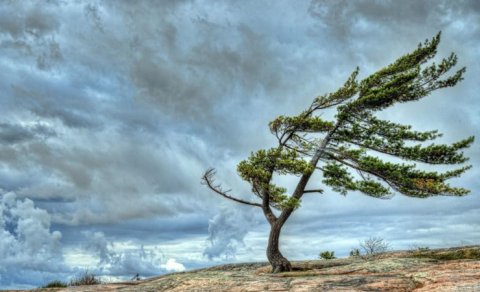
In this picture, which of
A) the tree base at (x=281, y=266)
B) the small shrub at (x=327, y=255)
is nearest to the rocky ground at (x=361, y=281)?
the tree base at (x=281, y=266)

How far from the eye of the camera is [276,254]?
24.3 metres

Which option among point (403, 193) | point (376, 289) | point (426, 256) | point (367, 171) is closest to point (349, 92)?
point (367, 171)

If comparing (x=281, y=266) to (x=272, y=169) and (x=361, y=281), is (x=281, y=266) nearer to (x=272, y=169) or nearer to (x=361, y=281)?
(x=272, y=169)

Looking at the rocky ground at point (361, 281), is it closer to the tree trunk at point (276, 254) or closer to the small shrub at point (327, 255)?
the tree trunk at point (276, 254)

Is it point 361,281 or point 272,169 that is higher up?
point 272,169

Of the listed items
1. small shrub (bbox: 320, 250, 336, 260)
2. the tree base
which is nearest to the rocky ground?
the tree base

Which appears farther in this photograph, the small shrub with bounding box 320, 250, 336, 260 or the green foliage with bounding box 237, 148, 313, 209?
the small shrub with bounding box 320, 250, 336, 260

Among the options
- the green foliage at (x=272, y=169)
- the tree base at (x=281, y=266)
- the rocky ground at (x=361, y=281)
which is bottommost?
the rocky ground at (x=361, y=281)

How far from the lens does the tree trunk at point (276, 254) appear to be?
23.8 metres

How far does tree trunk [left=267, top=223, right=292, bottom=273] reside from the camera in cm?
2384

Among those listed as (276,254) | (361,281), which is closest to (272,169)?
(276,254)

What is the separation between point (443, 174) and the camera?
24.8 metres

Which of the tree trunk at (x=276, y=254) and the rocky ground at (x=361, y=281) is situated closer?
the rocky ground at (x=361, y=281)

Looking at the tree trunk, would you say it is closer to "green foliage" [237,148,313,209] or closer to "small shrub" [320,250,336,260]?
"green foliage" [237,148,313,209]
